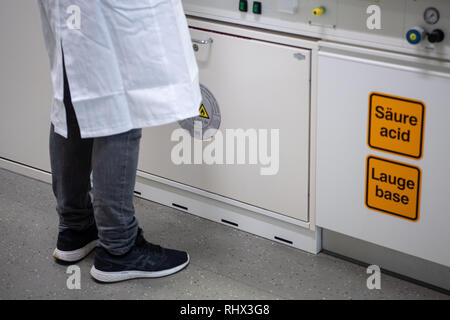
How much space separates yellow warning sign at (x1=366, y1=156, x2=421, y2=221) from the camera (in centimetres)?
182

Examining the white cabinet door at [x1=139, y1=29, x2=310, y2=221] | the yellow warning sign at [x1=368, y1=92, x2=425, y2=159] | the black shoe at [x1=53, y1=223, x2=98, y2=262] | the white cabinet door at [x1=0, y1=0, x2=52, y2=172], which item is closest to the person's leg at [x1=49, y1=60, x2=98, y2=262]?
the black shoe at [x1=53, y1=223, x2=98, y2=262]

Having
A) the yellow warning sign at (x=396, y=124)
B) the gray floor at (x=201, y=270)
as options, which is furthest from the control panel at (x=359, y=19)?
the gray floor at (x=201, y=270)

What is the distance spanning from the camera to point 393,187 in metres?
1.87

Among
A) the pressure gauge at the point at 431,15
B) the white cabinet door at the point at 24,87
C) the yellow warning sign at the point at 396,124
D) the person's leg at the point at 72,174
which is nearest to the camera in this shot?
the pressure gauge at the point at 431,15

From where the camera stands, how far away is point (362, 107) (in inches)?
72.2

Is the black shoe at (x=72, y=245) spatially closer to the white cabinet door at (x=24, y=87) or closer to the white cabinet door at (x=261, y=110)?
the white cabinet door at (x=261, y=110)

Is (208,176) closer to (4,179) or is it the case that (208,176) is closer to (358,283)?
(358,283)

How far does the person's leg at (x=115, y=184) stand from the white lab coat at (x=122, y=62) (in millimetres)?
71

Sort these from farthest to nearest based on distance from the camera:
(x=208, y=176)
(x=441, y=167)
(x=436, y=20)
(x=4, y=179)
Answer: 1. (x=4, y=179)
2. (x=208, y=176)
3. (x=441, y=167)
4. (x=436, y=20)

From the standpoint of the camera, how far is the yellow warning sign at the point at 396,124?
1.75 meters

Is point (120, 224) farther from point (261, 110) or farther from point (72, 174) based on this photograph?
point (261, 110)

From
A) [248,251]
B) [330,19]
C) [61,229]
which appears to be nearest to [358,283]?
[248,251]

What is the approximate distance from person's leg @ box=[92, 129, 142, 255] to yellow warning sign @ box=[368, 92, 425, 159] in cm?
62

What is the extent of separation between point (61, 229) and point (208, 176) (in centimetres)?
48
